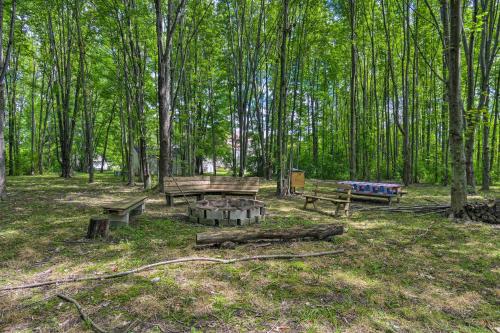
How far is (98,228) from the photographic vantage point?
5004mm

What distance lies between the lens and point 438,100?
19.3 m

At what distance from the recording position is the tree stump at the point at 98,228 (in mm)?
4973

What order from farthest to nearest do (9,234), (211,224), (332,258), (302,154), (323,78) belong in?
(302,154)
(323,78)
(211,224)
(9,234)
(332,258)

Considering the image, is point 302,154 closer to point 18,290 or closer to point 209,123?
point 209,123

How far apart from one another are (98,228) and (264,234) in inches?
113

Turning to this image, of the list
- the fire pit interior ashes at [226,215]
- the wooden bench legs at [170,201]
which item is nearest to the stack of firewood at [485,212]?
the fire pit interior ashes at [226,215]

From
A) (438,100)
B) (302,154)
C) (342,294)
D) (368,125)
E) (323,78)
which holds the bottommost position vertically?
(342,294)

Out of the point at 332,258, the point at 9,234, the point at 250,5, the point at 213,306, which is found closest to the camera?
the point at 213,306

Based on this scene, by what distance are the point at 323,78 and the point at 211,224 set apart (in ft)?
61.9

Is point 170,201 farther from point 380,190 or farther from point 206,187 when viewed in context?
point 380,190

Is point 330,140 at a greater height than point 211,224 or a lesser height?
greater

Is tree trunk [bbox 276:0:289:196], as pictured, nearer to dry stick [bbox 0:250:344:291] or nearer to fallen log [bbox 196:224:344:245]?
fallen log [bbox 196:224:344:245]

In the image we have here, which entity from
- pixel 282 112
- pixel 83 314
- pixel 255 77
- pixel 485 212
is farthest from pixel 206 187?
pixel 255 77

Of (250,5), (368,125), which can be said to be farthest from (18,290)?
(368,125)
